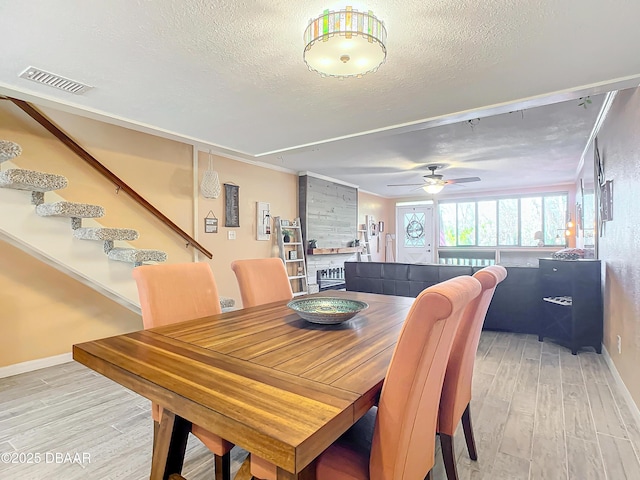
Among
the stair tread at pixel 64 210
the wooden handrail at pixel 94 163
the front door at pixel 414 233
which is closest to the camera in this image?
the stair tread at pixel 64 210

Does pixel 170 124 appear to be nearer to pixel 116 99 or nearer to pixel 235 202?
pixel 116 99

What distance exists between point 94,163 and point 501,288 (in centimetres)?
471

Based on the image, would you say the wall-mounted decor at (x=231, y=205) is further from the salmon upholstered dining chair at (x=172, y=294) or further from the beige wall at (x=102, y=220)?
the salmon upholstered dining chair at (x=172, y=294)

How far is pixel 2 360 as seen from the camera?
2.92m

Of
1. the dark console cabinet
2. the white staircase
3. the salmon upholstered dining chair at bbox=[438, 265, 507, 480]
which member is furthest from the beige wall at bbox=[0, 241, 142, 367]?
the dark console cabinet

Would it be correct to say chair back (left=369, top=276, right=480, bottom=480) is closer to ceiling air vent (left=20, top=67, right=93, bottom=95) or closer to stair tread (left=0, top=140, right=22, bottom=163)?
ceiling air vent (left=20, top=67, right=93, bottom=95)

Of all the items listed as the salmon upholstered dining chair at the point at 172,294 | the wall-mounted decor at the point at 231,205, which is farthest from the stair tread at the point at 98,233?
the wall-mounted decor at the point at 231,205

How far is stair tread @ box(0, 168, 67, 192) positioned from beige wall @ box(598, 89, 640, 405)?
4.24 metres

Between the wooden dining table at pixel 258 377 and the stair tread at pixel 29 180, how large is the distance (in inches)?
72.9

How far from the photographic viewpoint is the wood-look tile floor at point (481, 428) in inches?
69.0

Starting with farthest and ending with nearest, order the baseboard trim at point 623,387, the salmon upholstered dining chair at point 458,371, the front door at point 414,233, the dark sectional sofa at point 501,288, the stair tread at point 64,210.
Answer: the front door at point 414,233
the dark sectional sofa at point 501,288
the stair tread at point 64,210
the baseboard trim at point 623,387
the salmon upholstered dining chair at point 458,371

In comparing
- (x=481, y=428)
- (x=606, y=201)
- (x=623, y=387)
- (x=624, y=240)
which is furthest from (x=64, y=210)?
(x=606, y=201)

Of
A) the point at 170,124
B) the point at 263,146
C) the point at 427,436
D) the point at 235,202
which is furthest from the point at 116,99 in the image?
the point at 427,436

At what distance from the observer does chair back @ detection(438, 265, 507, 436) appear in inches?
58.9
